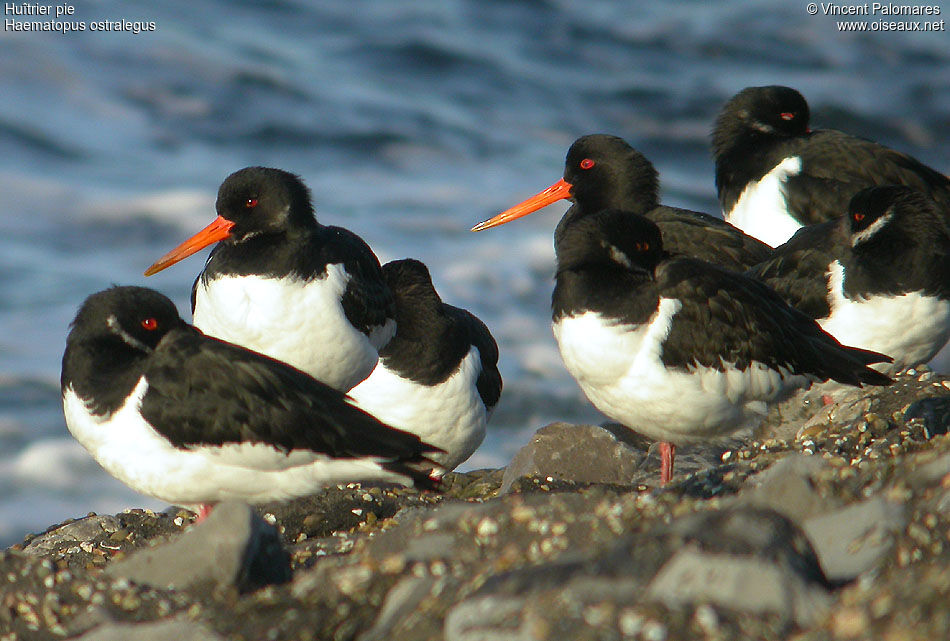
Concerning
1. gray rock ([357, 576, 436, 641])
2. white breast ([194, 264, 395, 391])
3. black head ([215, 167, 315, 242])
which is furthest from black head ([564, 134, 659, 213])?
gray rock ([357, 576, 436, 641])

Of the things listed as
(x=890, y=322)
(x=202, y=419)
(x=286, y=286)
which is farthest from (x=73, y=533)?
(x=890, y=322)

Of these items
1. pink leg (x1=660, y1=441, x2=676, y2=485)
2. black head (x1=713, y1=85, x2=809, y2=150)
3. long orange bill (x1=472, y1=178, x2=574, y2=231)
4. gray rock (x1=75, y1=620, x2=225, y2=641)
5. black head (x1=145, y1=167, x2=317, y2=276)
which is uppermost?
black head (x1=713, y1=85, x2=809, y2=150)

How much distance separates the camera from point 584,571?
287 centimetres

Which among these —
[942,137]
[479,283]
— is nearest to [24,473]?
[479,283]

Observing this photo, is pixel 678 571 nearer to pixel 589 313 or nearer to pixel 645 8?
pixel 589 313

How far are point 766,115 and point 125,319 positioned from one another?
522 cm

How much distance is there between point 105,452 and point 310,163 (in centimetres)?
1113

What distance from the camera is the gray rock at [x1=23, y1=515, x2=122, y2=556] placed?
5922mm

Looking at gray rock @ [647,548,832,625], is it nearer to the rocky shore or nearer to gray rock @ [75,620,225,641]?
the rocky shore

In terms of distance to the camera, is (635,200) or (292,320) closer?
(292,320)

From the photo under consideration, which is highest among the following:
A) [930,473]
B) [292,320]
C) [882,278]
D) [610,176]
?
[610,176]

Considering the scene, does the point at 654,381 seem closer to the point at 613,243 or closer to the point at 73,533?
the point at 613,243

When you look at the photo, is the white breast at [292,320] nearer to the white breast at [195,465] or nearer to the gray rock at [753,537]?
the white breast at [195,465]

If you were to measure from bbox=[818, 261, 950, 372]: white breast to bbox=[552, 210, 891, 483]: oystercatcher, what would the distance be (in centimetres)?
54
